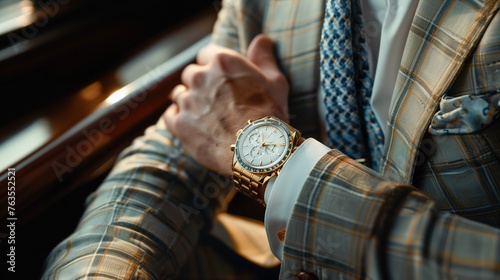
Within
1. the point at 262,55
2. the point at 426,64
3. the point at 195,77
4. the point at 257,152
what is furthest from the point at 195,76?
the point at 426,64

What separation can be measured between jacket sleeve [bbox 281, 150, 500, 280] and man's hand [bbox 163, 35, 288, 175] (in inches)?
7.1

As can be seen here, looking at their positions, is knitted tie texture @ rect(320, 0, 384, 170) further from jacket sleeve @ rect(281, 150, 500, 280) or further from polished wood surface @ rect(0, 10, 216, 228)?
polished wood surface @ rect(0, 10, 216, 228)

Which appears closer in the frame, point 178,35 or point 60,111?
point 60,111

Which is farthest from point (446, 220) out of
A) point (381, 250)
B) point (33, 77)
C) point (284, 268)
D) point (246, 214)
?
point (33, 77)

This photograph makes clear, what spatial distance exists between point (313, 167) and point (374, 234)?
0.10 m

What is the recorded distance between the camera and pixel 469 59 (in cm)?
54

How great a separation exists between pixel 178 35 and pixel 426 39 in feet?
2.25

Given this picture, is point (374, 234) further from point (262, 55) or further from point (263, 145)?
point (262, 55)

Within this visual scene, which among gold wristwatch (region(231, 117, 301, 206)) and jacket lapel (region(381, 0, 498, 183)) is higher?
jacket lapel (region(381, 0, 498, 183))

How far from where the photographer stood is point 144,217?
2.30 ft

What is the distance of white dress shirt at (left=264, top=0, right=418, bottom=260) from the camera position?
555mm

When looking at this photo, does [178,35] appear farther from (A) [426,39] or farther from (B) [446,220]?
(B) [446,220]

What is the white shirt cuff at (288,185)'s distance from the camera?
21.6 inches

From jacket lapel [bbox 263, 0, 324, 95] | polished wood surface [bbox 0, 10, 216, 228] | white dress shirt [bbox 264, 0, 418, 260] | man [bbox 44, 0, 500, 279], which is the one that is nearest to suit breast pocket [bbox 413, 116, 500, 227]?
man [bbox 44, 0, 500, 279]
